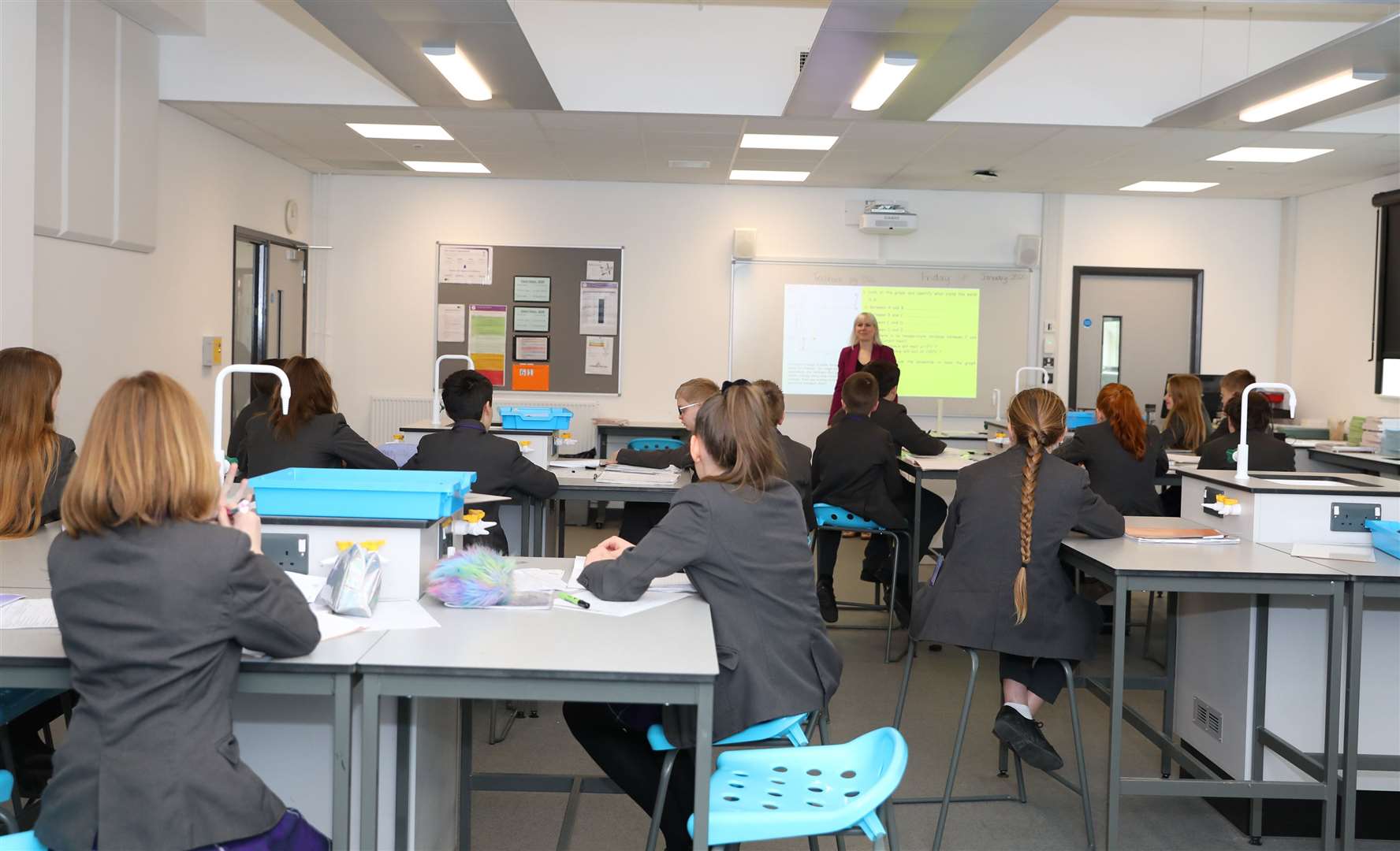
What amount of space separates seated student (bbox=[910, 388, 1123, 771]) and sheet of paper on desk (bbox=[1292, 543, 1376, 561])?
49 cm

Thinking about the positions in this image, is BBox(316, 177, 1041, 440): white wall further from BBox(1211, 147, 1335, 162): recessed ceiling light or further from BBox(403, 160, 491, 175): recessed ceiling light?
BBox(1211, 147, 1335, 162): recessed ceiling light

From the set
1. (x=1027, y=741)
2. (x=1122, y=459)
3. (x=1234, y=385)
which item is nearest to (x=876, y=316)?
(x=1234, y=385)

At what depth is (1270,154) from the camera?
22.6 feet

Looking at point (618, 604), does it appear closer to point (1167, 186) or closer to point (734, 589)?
point (734, 589)

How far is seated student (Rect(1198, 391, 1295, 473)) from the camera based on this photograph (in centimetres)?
502

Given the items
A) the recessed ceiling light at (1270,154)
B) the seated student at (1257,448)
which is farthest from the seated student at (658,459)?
the recessed ceiling light at (1270,154)

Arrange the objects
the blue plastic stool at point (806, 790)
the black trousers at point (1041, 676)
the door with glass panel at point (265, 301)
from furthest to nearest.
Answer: the door with glass panel at point (265, 301)
the black trousers at point (1041, 676)
the blue plastic stool at point (806, 790)

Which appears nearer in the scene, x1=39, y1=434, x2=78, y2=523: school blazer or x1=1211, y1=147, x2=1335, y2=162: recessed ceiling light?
x1=39, y1=434, x2=78, y2=523: school blazer

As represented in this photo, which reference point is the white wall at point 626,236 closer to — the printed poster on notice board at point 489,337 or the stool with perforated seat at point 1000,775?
the printed poster on notice board at point 489,337

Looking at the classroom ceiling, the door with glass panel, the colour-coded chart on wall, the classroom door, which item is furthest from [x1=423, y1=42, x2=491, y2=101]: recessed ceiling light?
the classroom door

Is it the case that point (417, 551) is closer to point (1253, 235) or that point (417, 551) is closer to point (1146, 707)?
point (1146, 707)

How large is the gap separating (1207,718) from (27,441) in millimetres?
3506

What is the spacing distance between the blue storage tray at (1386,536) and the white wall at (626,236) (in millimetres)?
5657

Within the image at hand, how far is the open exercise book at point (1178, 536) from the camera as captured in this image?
331cm
